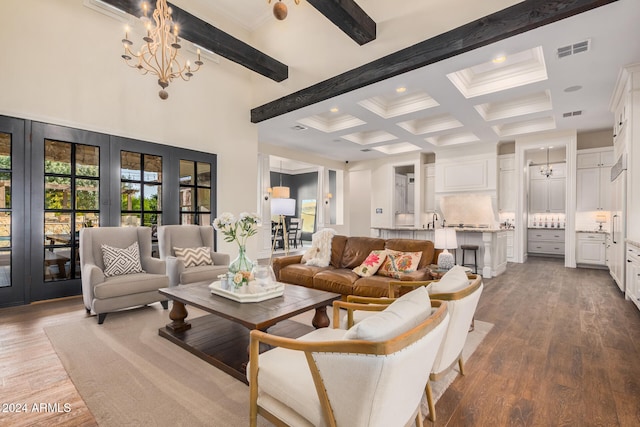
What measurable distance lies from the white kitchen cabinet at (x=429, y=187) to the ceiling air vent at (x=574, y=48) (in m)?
5.55

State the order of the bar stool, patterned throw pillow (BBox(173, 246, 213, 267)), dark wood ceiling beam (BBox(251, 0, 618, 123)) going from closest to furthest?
dark wood ceiling beam (BBox(251, 0, 618, 123)) → patterned throw pillow (BBox(173, 246, 213, 267)) → the bar stool

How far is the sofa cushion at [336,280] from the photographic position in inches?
137

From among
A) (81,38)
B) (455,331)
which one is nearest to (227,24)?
(81,38)

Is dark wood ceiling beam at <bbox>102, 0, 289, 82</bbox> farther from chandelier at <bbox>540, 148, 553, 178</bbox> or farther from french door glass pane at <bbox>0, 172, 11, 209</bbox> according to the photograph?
chandelier at <bbox>540, 148, 553, 178</bbox>

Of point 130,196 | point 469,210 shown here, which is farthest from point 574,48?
point 130,196

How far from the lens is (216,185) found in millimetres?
5859

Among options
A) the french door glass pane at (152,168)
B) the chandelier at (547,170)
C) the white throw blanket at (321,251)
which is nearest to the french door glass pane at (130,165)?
the french door glass pane at (152,168)

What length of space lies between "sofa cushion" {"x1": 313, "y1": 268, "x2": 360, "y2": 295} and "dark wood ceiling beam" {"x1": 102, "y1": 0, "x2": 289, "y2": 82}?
366 centimetres

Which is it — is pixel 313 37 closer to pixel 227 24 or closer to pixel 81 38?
pixel 227 24

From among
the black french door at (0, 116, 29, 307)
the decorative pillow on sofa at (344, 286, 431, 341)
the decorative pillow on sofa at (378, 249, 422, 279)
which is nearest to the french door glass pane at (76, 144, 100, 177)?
the black french door at (0, 116, 29, 307)

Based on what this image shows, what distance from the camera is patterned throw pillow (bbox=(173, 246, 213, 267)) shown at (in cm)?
421

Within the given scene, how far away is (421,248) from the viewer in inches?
144

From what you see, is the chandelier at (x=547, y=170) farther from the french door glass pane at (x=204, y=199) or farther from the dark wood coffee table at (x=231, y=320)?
the french door glass pane at (x=204, y=199)

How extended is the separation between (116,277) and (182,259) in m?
0.82
